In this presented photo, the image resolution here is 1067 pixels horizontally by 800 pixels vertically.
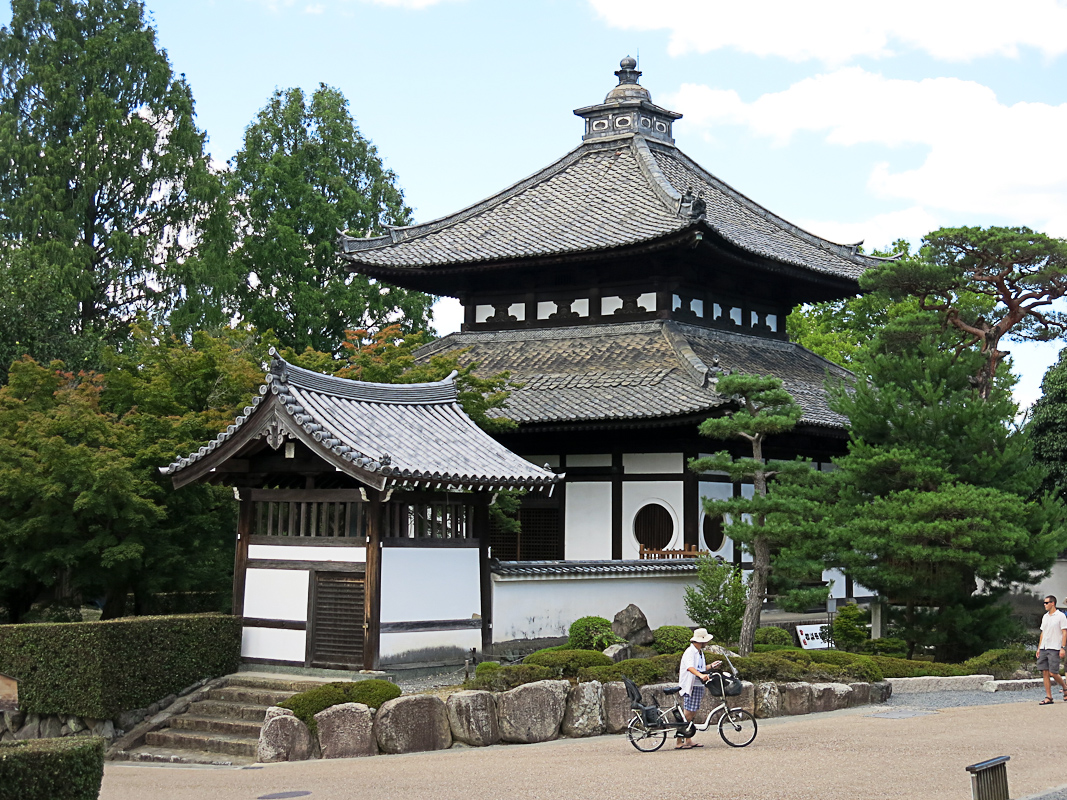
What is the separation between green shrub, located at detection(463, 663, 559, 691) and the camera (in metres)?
18.2

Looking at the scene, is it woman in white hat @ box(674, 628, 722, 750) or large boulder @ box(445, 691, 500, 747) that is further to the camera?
large boulder @ box(445, 691, 500, 747)

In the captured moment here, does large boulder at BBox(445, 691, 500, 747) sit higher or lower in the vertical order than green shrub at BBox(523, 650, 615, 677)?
lower

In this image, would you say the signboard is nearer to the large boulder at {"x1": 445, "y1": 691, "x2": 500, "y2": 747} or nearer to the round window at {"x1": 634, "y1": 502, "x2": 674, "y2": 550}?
the round window at {"x1": 634, "y1": 502, "x2": 674, "y2": 550}

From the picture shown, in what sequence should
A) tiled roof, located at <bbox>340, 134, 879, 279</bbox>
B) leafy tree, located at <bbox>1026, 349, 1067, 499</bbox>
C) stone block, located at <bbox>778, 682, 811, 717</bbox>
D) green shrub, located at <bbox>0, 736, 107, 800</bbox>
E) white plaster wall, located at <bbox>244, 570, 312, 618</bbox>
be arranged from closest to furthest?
green shrub, located at <bbox>0, 736, 107, 800</bbox>
stone block, located at <bbox>778, 682, 811, 717</bbox>
white plaster wall, located at <bbox>244, 570, 312, 618</bbox>
tiled roof, located at <bbox>340, 134, 879, 279</bbox>
leafy tree, located at <bbox>1026, 349, 1067, 499</bbox>

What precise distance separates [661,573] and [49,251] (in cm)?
2350

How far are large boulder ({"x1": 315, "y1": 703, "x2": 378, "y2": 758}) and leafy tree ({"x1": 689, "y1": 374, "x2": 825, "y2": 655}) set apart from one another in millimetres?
8096

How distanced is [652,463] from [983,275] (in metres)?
9.21

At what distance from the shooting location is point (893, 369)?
24.1 metres

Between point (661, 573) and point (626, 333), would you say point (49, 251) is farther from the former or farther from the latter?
point (661, 573)

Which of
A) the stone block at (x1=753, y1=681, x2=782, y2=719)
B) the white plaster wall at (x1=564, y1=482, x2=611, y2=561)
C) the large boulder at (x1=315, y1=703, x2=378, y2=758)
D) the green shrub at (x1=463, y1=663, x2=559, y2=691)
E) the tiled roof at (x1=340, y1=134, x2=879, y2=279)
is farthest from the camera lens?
the tiled roof at (x1=340, y1=134, x2=879, y2=279)

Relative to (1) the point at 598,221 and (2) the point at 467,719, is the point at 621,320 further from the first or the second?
(2) the point at 467,719

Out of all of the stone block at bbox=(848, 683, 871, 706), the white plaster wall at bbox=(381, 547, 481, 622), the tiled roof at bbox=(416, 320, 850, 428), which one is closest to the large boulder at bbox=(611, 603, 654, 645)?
the white plaster wall at bbox=(381, 547, 481, 622)

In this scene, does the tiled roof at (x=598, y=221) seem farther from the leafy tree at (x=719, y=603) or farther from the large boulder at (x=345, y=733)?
the large boulder at (x=345, y=733)

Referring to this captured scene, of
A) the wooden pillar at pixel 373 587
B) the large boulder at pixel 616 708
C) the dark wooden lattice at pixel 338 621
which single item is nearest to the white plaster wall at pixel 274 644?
the dark wooden lattice at pixel 338 621
